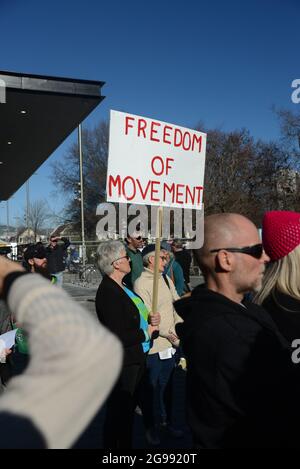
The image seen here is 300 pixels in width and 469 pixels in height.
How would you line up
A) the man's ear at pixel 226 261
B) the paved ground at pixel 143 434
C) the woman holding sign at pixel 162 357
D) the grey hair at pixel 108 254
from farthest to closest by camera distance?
the woman holding sign at pixel 162 357, the paved ground at pixel 143 434, the grey hair at pixel 108 254, the man's ear at pixel 226 261

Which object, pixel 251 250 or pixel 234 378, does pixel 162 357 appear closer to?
pixel 251 250

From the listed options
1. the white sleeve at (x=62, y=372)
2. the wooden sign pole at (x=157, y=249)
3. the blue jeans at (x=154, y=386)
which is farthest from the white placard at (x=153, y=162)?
the white sleeve at (x=62, y=372)

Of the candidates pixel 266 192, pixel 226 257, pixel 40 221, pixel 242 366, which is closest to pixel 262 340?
pixel 242 366

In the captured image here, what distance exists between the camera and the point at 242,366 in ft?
5.98

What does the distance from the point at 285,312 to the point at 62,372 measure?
6.36 ft

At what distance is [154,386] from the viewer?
5.04 metres

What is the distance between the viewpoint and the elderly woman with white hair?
4.05 metres

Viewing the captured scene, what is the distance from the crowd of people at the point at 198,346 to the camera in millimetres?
910

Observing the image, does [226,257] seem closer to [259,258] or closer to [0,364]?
[259,258]

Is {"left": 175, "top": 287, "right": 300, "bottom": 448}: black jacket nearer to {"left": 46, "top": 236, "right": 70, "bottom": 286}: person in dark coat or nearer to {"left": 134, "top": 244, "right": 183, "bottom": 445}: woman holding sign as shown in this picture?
{"left": 134, "top": 244, "right": 183, "bottom": 445}: woman holding sign

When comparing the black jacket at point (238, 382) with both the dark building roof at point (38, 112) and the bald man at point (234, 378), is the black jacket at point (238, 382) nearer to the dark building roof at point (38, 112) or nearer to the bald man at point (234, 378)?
the bald man at point (234, 378)

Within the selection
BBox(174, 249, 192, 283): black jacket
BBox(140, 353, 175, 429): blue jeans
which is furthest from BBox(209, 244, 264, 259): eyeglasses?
BBox(174, 249, 192, 283): black jacket

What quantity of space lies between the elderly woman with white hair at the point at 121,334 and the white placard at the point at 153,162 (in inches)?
23.0

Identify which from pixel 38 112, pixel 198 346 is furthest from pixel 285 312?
pixel 38 112
